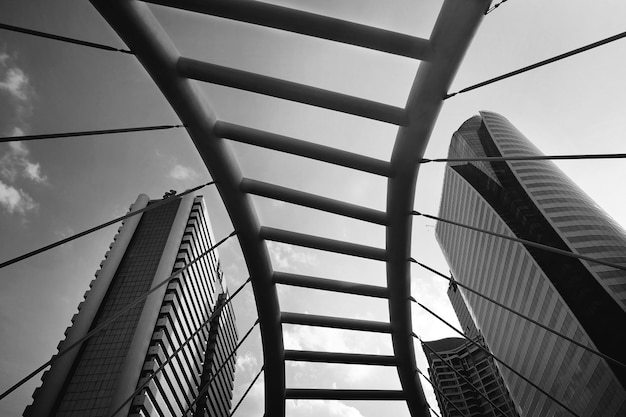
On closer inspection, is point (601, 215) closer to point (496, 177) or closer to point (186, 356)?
point (496, 177)

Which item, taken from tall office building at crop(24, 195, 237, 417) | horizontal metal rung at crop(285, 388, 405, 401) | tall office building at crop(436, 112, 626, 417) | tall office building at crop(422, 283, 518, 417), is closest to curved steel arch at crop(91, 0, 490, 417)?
horizontal metal rung at crop(285, 388, 405, 401)

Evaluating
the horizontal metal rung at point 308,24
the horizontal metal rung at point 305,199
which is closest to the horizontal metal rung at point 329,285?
the horizontal metal rung at point 305,199

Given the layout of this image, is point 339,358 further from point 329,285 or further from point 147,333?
point 147,333

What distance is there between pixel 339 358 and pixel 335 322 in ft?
5.47

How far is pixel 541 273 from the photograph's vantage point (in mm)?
68188

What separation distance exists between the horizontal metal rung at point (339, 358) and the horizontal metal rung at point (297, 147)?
6655mm

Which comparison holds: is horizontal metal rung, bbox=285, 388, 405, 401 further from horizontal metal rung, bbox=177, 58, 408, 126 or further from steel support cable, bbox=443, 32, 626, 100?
steel support cable, bbox=443, 32, 626, 100

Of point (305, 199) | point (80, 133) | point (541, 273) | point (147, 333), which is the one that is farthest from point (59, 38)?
point (541, 273)

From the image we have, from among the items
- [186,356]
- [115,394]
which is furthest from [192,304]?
[115,394]

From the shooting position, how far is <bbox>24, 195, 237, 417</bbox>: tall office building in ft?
209

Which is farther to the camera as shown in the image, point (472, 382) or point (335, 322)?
point (472, 382)

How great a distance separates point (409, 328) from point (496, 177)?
290ft

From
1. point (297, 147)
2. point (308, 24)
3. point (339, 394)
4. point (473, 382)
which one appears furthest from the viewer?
point (473, 382)

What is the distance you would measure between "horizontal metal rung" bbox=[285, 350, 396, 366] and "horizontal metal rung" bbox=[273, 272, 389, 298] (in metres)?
2.75
